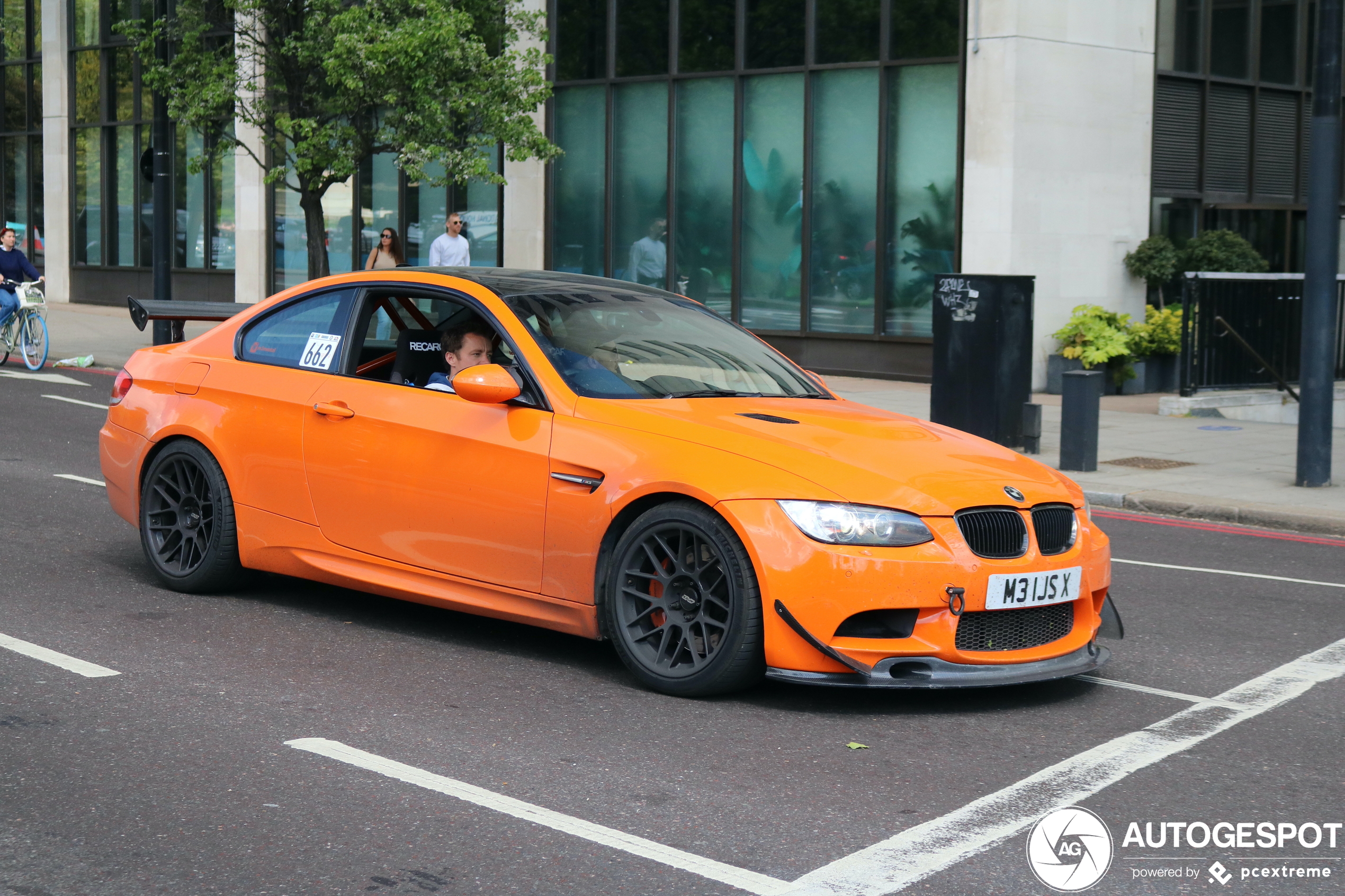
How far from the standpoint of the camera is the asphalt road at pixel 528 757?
4023 mm

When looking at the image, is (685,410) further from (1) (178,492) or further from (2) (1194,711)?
(1) (178,492)

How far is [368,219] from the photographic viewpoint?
2834cm

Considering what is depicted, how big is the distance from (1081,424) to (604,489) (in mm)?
8103

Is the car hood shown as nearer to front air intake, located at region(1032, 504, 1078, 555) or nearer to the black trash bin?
front air intake, located at region(1032, 504, 1078, 555)

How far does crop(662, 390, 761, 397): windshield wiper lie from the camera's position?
6.29 metres

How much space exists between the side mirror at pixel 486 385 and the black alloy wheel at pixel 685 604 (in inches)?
31.4

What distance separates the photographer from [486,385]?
6055mm

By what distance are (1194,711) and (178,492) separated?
14.8ft

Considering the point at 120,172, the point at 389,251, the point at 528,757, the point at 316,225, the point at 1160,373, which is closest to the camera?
the point at 528,757

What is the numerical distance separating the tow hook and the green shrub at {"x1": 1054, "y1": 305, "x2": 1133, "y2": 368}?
15.3 m

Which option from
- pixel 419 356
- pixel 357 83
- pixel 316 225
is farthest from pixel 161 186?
pixel 419 356

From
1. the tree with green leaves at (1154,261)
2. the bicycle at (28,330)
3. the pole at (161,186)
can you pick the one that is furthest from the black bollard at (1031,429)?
the bicycle at (28,330)

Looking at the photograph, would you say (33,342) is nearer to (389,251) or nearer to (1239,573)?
(389,251)

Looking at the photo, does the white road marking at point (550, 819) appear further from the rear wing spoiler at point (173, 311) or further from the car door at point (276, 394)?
the rear wing spoiler at point (173, 311)
